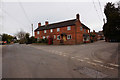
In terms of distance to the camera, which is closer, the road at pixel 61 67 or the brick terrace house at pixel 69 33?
the road at pixel 61 67

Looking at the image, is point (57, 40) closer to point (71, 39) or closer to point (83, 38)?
point (71, 39)

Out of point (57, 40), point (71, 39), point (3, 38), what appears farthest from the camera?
point (3, 38)

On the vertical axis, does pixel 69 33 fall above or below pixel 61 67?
above

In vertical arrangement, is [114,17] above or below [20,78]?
above

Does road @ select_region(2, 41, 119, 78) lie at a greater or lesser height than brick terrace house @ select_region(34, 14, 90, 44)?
lesser

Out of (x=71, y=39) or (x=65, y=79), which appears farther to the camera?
(x=71, y=39)

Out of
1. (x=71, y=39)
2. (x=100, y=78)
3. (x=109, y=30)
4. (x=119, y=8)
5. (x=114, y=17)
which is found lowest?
(x=100, y=78)

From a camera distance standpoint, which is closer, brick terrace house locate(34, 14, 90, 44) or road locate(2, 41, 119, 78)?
road locate(2, 41, 119, 78)

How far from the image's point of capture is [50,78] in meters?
3.36

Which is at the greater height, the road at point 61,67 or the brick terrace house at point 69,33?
the brick terrace house at point 69,33

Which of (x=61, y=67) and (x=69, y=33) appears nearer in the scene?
(x=61, y=67)

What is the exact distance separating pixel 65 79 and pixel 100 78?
1527mm

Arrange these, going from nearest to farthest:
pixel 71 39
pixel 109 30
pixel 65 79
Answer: pixel 65 79, pixel 109 30, pixel 71 39

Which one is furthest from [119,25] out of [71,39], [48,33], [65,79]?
[48,33]
